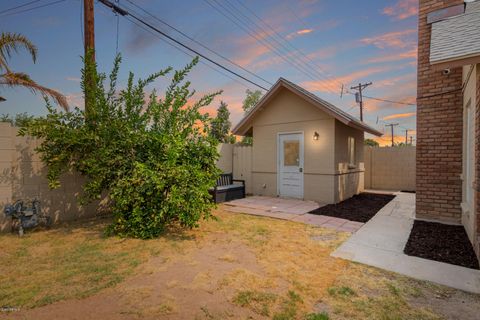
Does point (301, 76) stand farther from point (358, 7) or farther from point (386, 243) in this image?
point (386, 243)

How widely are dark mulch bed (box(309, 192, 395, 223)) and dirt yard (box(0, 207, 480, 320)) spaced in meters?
2.34

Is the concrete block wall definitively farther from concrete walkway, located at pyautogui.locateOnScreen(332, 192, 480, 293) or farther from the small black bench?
the small black bench

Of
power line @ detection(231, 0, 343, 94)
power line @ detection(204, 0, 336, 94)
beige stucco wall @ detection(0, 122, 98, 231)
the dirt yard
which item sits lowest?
the dirt yard

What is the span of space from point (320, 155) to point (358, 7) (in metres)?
5.79

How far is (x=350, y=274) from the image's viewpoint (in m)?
3.15

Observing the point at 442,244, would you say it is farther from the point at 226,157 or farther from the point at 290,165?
the point at 226,157

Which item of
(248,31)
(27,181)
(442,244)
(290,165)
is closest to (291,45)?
(248,31)

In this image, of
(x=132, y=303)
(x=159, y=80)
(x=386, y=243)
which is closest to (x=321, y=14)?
(x=159, y=80)

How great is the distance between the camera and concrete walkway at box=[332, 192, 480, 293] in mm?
3012

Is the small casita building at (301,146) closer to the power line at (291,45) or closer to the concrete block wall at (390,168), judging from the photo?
the concrete block wall at (390,168)

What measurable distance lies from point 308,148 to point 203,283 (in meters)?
6.76

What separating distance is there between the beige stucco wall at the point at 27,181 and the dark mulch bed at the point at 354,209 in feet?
20.9

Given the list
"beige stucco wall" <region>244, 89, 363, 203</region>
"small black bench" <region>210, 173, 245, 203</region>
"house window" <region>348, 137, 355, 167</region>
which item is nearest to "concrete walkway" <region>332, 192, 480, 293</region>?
"beige stucco wall" <region>244, 89, 363, 203</region>

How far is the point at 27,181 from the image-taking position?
4918mm
